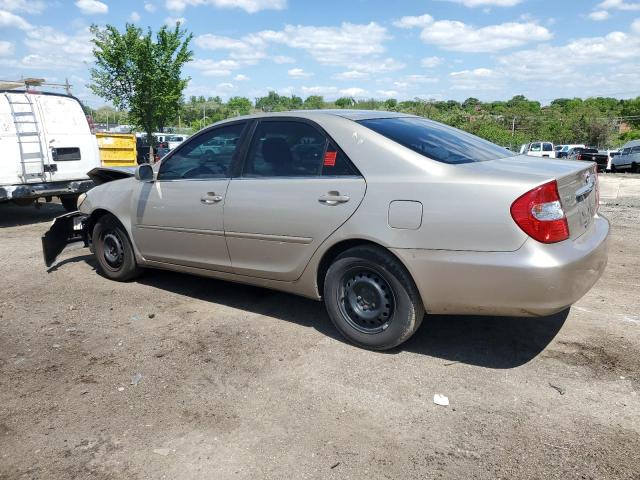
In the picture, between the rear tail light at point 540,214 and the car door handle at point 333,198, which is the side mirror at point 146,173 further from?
the rear tail light at point 540,214

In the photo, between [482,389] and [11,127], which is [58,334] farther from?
[11,127]

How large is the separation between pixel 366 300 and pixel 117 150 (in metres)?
14.3

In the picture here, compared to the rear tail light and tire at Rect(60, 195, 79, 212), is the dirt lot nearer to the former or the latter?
the rear tail light

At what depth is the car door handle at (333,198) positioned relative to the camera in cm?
366

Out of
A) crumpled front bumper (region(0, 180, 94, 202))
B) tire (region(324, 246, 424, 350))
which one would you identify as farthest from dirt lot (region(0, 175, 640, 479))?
crumpled front bumper (region(0, 180, 94, 202))

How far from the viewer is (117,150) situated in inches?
634

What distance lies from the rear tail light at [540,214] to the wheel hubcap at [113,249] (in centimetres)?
404

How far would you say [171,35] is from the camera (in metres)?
28.2

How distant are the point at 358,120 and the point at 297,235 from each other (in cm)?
98

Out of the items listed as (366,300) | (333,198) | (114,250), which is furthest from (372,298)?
(114,250)

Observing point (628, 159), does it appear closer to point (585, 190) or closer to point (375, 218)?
point (585, 190)

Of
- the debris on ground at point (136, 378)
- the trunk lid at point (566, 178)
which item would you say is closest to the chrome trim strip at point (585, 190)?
the trunk lid at point (566, 178)

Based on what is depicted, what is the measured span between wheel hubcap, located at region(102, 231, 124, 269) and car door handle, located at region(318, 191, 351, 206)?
2.73 m

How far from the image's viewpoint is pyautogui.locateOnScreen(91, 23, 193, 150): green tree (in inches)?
1084
